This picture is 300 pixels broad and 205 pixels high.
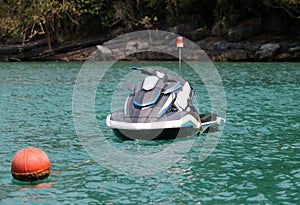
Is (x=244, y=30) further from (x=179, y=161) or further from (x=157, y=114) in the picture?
(x=179, y=161)

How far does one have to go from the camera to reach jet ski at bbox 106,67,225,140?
1370 centimetres

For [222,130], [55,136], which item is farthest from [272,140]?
[55,136]

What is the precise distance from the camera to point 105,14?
4778cm

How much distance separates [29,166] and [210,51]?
31146 mm

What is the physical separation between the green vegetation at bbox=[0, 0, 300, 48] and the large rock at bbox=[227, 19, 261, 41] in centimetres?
96

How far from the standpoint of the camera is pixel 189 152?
13133mm

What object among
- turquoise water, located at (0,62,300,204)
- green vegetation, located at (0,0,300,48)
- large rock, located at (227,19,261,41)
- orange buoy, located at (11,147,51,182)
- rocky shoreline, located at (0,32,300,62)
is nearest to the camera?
turquoise water, located at (0,62,300,204)

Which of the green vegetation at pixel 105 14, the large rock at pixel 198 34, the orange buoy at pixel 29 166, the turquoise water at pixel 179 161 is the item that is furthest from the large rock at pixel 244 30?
the orange buoy at pixel 29 166

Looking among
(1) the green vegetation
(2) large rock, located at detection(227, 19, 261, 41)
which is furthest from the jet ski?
(1) the green vegetation

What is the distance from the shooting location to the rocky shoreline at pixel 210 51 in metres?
38.3

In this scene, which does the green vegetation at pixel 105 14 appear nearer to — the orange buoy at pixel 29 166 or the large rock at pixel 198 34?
the large rock at pixel 198 34

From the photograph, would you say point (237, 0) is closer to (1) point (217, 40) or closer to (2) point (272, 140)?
(1) point (217, 40)

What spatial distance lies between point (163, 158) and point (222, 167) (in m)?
1.41

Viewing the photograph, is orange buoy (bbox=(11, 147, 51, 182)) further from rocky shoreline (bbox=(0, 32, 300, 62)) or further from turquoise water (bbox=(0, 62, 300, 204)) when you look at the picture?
rocky shoreline (bbox=(0, 32, 300, 62))
